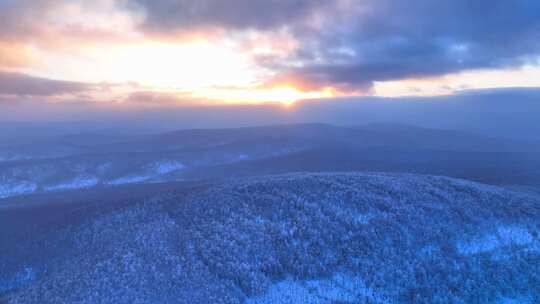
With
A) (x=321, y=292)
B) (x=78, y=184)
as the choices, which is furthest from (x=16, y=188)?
(x=321, y=292)

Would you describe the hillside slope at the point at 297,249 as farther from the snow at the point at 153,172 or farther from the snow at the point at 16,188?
the snow at the point at 153,172

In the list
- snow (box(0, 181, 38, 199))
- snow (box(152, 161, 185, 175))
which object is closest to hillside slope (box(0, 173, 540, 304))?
snow (box(0, 181, 38, 199))

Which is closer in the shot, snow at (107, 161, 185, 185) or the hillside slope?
the hillside slope

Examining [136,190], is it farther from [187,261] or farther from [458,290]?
[458,290]

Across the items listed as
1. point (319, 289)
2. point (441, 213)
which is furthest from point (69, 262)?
point (441, 213)

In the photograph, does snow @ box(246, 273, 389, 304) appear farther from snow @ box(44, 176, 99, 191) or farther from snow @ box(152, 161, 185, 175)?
snow @ box(152, 161, 185, 175)

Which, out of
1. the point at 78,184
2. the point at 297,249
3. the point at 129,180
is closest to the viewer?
the point at 297,249

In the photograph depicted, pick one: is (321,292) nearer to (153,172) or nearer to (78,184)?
(78,184)

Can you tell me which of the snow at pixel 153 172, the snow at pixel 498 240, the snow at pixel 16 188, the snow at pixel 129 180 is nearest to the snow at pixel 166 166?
the snow at pixel 153 172
